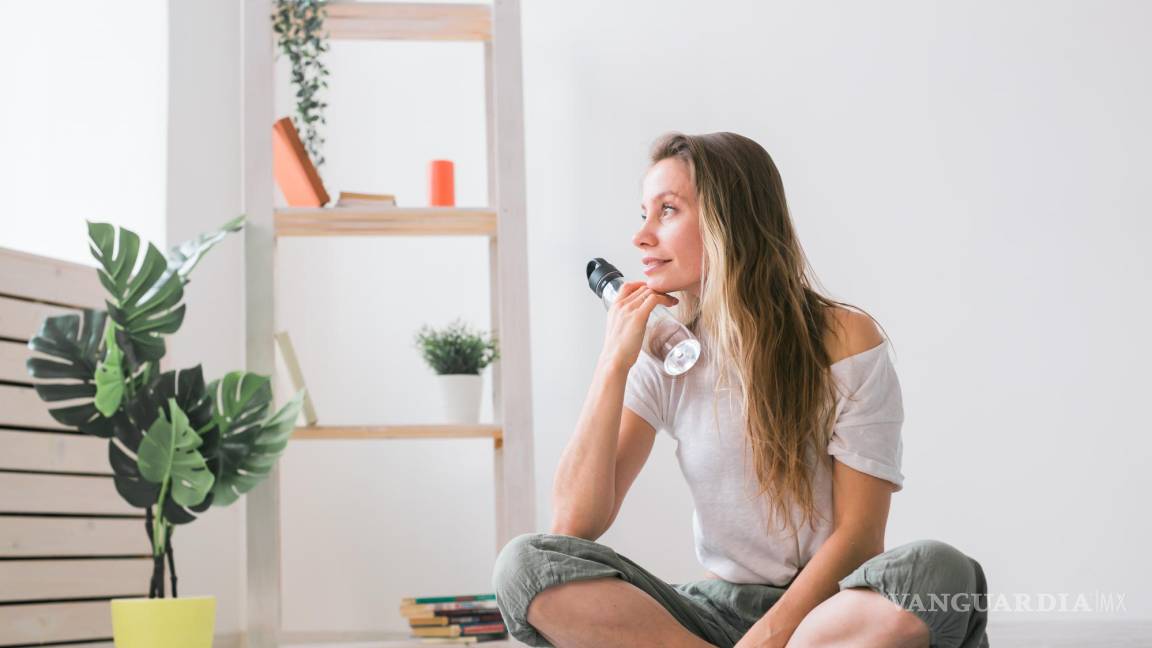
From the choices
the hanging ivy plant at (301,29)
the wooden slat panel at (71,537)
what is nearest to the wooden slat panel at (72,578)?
the wooden slat panel at (71,537)

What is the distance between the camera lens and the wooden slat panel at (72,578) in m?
2.29

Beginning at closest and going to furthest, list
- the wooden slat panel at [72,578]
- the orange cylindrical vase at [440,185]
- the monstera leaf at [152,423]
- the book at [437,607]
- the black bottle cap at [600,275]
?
the black bottle cap at [600,275] < the monstera leaf at [152,423] < the wooden slat panel at [72,578] < the book at [437,607] < the orange cylindrical vase at [440,185]

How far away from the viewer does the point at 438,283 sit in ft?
9.79

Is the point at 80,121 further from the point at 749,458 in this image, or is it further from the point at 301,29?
the point at 749,458

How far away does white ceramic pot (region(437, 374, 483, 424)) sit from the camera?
2514 mm

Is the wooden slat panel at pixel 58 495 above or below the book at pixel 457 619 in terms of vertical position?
above

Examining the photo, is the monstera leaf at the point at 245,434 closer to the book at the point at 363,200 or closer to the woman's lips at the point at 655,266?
the book at the point at 363,200

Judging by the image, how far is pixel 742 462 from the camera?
1498 mm

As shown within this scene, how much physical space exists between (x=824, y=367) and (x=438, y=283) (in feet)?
5.50

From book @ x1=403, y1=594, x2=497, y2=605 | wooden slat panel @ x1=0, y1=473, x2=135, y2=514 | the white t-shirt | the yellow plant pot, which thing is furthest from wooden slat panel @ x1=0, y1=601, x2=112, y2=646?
the white t-shirt

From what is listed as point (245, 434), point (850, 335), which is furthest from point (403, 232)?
point (850, 335)

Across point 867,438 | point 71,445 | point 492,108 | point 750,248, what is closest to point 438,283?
point 492,108

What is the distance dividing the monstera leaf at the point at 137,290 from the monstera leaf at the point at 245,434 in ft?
0.50

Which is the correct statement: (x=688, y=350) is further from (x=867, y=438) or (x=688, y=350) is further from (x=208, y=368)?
(x=208, y=368)
